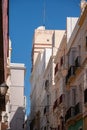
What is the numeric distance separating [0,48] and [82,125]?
16.1m

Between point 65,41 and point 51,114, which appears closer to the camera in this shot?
point 65,41

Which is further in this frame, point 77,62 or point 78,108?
point 77,62

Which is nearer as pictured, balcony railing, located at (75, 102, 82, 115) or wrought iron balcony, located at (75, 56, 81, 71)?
balcony railing, located at (75, 102, 82, 115)

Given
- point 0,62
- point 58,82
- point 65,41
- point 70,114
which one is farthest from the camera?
point 58,82

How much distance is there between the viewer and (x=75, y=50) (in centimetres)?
3209

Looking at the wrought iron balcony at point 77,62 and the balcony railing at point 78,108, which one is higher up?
the wrought iron balcony at point 77,62

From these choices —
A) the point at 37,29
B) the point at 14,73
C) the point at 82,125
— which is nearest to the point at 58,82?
the point at 82,125

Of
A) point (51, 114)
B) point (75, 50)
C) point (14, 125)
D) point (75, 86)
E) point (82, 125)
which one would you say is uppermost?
point (75, 50)

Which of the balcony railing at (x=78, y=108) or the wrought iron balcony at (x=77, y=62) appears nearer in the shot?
the balcony railing at (x=78, y=108)

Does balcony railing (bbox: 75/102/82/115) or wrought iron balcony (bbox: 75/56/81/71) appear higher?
wrought iron balcony (bbox: 75/56/81/71)

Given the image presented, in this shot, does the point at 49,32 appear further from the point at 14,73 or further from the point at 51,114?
the point at 51,114

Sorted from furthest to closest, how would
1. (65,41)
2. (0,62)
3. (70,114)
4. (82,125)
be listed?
(65,41), (70,114), (82,125), (0,62)

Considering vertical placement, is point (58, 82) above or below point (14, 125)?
above

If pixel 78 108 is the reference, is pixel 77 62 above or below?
above
